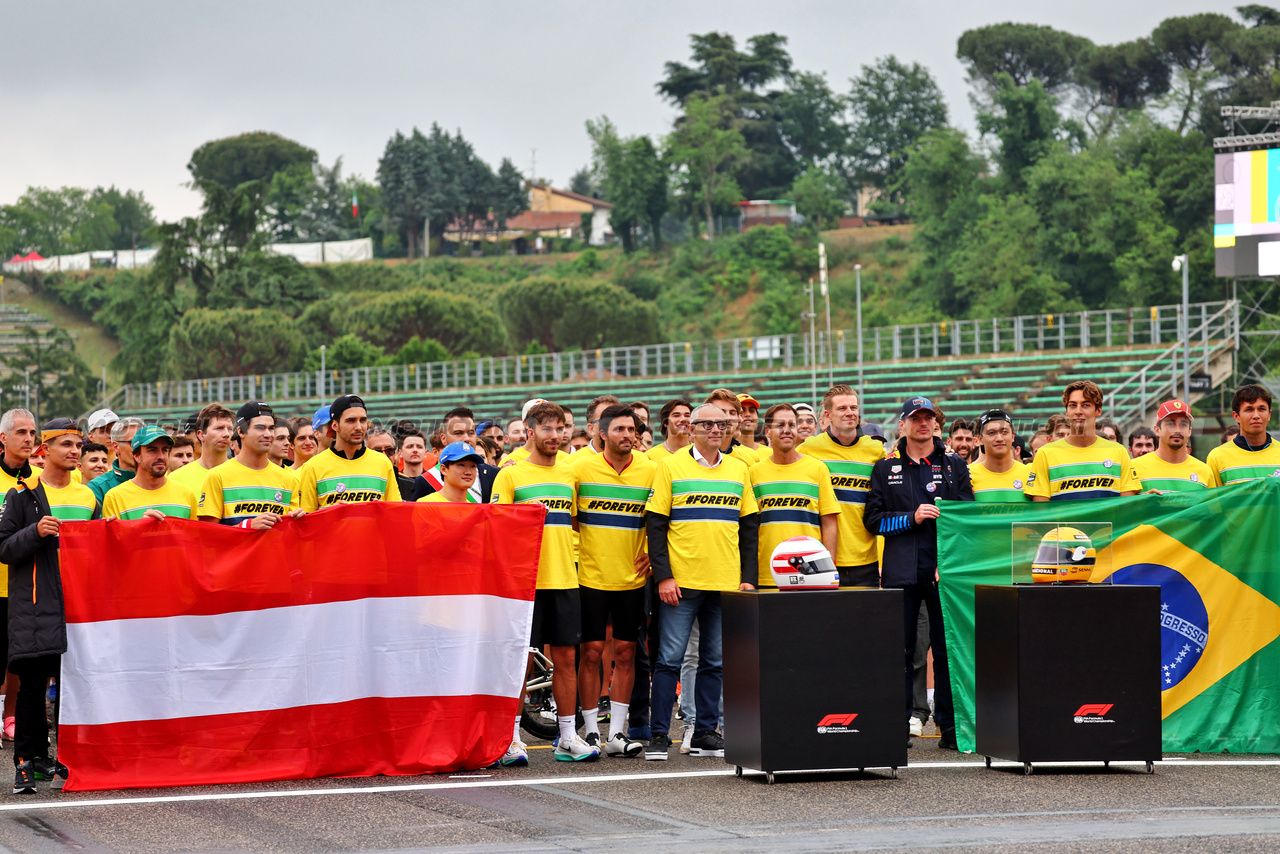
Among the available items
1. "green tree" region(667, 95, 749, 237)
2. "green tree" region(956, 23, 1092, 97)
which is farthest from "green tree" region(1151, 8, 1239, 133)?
"green tree" region(667, 95, 749, 237)

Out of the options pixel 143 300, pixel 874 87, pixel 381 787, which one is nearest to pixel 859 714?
pixel 381 787

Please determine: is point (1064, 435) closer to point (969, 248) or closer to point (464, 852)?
point (464, 852)

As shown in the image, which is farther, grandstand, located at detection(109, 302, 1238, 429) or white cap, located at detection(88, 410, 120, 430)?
grandstand, located at detection(109, 302, 1238, 429)

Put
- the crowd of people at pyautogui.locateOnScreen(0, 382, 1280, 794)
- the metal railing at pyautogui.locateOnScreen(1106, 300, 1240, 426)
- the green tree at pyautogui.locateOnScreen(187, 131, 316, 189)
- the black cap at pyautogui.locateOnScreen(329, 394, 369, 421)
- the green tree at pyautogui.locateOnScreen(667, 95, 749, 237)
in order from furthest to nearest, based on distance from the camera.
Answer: the green tree at pyautogui.locateOnScreen(187, 131, 316, 189) < the green tree at pyautogui.locateOnScreen(667, 95, 749, 237) < the metal railing at pyautogui.locateOnScreen(1106, 300, 1240, 426) < the black cap at pyautogui.locateOnScreen(329, 394, 369, 421) < the crowd of people at pyautogui.locateOnScreen(0, 382, 1280, 794)

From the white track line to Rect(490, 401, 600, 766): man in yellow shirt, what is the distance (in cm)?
62

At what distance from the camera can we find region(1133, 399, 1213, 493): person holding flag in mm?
10320

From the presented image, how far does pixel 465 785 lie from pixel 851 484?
124 inches

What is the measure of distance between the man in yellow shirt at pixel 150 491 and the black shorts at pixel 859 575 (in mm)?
3898

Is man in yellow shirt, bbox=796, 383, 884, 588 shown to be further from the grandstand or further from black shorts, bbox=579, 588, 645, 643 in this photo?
the grandstand

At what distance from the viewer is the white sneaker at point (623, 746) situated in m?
9.04

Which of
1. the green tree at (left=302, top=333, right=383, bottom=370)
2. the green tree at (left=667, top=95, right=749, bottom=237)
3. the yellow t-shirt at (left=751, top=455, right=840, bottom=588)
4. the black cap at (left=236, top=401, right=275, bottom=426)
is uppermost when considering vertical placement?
the green tree at (left=667, top=95, right=749, bottom=237)

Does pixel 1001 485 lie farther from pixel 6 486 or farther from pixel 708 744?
pixel 6 486

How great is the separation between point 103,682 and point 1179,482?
22.2 feet

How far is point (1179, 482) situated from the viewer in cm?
1038
